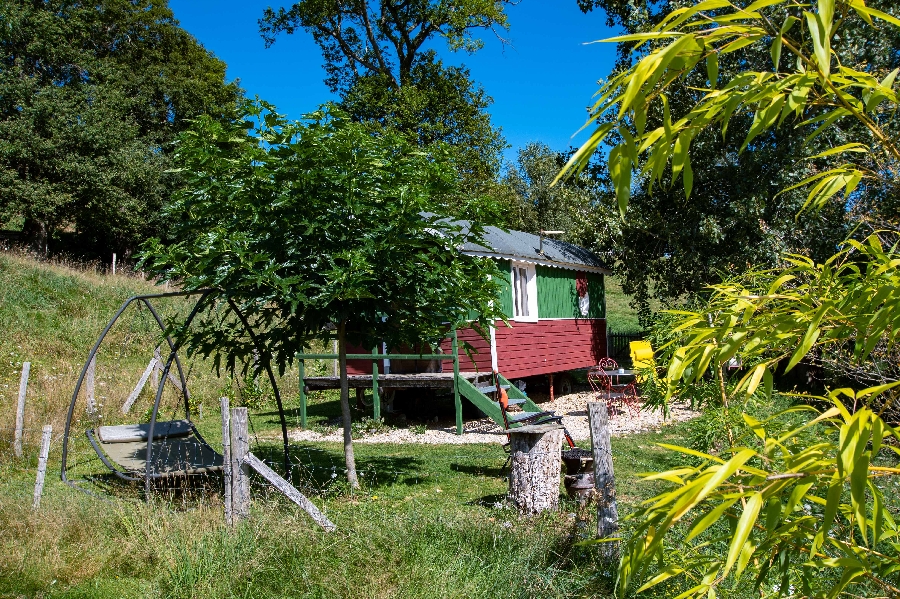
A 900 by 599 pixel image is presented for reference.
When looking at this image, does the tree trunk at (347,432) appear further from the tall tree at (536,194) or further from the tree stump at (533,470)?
the tall tree at (536,194)

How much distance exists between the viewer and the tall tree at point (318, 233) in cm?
663

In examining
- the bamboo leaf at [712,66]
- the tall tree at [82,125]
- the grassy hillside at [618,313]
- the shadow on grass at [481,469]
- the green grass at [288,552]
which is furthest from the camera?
the grassy hillside at [618,313]

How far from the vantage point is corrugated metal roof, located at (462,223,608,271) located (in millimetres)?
14080

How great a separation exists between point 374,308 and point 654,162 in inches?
235

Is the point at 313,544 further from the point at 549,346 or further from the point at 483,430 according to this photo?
the point at 549,346

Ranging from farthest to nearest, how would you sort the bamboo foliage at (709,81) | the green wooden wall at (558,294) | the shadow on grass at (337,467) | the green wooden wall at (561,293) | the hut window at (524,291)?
1. the green wooden wall at (561,293)
2. the green wooden wall at (558,294)
3. the hut window at (524,291)
4. the shadow on grass at (337,467)
5. the bamboo foliage at (709,81)

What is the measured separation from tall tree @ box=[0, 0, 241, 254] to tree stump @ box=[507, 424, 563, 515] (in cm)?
1853

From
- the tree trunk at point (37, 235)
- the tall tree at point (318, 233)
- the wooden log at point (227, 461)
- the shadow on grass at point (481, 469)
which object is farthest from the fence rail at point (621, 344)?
the tree trunk at point (37, 235)

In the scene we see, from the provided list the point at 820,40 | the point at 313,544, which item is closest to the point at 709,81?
the point at 820,40

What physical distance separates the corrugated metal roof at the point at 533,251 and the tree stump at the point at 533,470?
21.8 ft

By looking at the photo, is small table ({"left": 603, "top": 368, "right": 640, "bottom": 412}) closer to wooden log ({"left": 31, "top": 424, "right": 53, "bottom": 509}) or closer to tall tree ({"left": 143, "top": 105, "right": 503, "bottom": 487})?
tall tree ({"left": 143, "top": 105, "right": 503, "bottom": 487})

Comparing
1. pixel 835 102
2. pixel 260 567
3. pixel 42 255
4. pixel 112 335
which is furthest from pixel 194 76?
pixel 835 102

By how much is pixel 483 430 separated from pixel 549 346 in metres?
4.27

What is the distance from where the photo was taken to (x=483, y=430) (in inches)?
500
